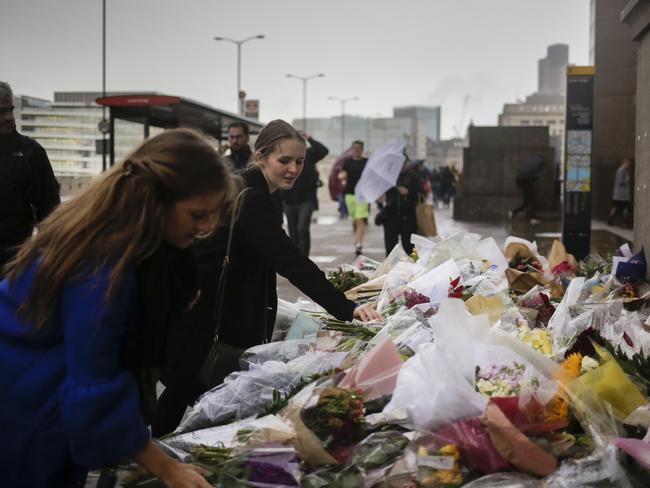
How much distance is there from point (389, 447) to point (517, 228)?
53.6 ft

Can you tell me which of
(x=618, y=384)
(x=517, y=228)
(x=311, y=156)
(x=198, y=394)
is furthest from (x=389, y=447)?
(x=517, y=228)

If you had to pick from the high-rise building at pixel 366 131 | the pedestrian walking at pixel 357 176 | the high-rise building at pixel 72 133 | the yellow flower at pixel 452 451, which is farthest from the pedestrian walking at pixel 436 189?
the high-rise building at pixel 366 131

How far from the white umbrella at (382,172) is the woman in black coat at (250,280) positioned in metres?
7.00

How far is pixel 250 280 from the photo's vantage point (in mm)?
3846

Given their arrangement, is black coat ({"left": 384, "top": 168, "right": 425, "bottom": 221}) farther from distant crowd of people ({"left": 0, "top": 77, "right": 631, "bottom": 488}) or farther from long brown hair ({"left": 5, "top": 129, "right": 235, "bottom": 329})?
long brown hair ({"left": 5, "top": 129, "right": 235, "bottom": 329})

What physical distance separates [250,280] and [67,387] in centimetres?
197

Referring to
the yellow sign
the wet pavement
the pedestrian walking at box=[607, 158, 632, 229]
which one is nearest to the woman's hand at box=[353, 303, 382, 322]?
the wet pavement

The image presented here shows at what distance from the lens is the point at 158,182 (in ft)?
6.52

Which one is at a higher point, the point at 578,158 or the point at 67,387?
the point at 578,158

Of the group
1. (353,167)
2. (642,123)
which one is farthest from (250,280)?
(353,167)

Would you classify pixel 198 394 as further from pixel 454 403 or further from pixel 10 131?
pixel 10 131

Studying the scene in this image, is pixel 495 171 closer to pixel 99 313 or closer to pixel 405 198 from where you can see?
pixel 405 198

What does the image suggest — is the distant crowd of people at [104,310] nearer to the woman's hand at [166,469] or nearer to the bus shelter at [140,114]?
the woman's hand at [166,469]

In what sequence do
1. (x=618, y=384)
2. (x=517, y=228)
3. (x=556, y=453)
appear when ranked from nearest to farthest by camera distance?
(x=556, y=453), (x=618, y=384), (x=517, y=228)
